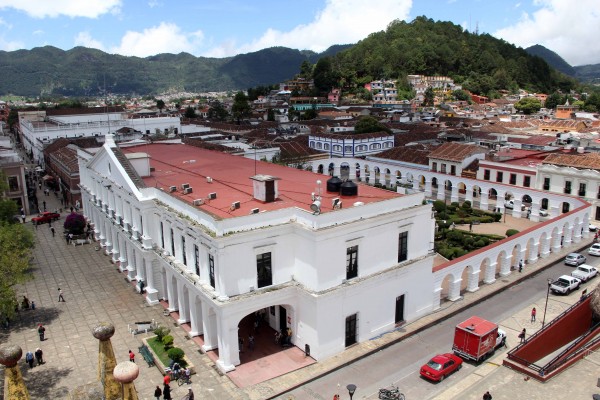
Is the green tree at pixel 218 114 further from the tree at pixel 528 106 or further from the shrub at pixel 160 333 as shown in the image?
the shrub at pixel 160 333

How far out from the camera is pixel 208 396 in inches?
828

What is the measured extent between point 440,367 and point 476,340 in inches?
94.7

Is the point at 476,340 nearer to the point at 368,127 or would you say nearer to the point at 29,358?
the point at 29,358

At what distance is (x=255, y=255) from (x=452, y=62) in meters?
175

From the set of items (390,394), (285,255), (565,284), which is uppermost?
(285,255)

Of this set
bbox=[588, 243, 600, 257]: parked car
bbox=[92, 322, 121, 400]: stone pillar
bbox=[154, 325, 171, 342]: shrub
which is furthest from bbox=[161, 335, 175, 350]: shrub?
bbox=[588, 243, 600, 257]: parked car

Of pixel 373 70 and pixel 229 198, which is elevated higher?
pixel 373 70

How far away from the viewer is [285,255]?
2370 cm

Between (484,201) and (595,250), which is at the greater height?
(484,201)

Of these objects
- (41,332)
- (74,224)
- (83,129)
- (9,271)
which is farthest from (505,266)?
(83,129)

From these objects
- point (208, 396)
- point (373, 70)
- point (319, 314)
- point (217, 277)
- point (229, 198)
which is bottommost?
point (208, 396)

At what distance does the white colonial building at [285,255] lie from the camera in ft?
73.7

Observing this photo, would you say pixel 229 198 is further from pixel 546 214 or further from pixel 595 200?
pixel 595 200

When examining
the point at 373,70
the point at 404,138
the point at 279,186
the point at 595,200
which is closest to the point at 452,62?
the point at 373,70
